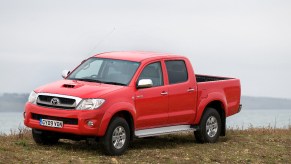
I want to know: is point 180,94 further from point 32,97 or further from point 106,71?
point 32,97

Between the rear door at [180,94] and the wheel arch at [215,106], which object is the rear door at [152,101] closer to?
the rear door at [180,94]

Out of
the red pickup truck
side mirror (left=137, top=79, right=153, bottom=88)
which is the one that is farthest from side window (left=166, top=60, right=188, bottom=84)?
side mirror (left=137, top=79, right=153, bottom=88)

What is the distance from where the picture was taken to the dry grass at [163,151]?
1453cm

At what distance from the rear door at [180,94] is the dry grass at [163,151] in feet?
2.05

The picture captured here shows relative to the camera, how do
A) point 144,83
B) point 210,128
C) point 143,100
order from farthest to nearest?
point 210,128 → point 143,100 → point 144,83

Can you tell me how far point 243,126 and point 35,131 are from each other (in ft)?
24.7

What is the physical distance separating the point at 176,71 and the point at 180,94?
0.51 metres

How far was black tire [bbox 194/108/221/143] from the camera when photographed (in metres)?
17.3

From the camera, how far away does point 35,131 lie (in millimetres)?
15438

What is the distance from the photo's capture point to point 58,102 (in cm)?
1482

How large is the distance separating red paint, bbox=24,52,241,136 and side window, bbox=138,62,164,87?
8 cm

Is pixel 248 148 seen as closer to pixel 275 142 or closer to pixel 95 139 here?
pixel 275 142

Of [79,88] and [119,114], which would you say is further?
[119,114]

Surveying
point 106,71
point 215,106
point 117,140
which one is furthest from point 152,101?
point 215,106
